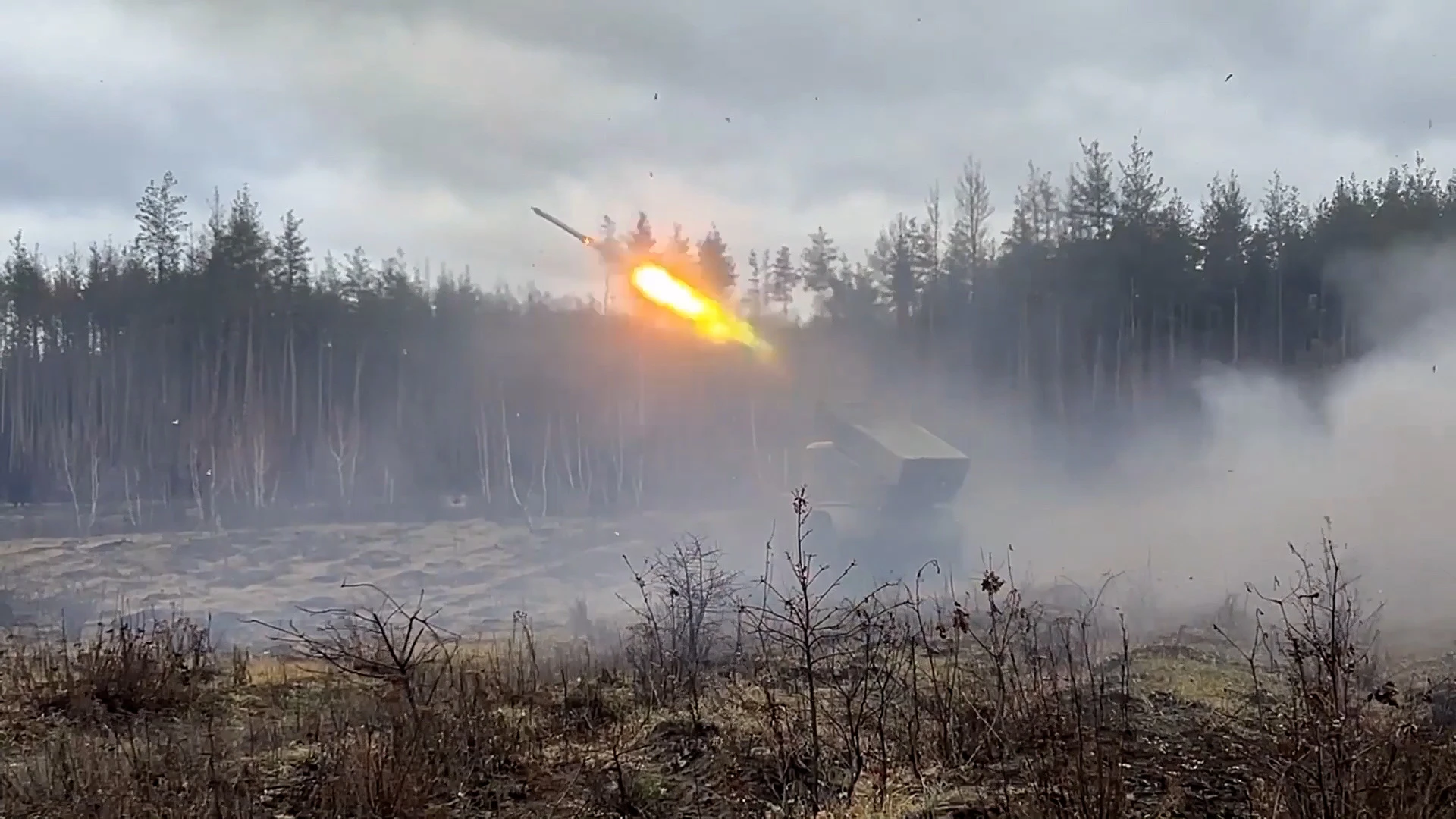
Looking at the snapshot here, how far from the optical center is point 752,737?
7711 millimetres

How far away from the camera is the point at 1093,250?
38.4 m

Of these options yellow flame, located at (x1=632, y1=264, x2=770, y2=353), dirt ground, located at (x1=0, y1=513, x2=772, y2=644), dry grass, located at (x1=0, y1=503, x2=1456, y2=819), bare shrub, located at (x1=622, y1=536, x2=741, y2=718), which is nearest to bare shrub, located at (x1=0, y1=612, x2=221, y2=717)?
dry grass, located at (x1=0, y1=503, x2=1456, y2=819)

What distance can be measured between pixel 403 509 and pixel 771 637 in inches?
1223

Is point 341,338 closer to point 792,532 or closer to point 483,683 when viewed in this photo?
point 792,532

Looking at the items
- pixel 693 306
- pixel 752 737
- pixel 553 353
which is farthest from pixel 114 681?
pixel 553 353

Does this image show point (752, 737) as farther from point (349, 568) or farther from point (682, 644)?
point (349, 568)

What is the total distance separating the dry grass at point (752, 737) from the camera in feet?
18.0

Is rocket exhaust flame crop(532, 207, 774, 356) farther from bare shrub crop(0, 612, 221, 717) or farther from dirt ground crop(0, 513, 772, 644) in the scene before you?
bare shrub crop(0, 612, 221, 717)

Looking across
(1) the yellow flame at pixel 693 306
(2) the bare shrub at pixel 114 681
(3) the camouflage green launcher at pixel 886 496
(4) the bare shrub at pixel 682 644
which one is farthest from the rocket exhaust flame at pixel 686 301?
(2) the bare shrub at pixel 114 681

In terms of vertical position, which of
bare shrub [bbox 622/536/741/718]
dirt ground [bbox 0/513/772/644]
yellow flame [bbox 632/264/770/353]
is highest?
yellow flame [bbox 632/264/770/353]

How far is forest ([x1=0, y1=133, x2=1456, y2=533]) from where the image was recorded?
36094 mm

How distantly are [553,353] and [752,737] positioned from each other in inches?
1457

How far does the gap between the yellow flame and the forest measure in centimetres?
497

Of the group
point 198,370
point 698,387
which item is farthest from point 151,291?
point 698,387
